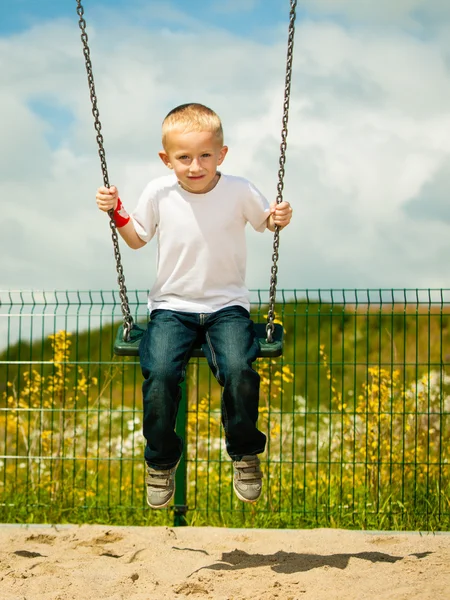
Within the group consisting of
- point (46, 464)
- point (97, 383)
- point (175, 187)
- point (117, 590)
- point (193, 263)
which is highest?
point (175, 187)

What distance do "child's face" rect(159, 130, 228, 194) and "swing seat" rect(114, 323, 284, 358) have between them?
33.4 inches

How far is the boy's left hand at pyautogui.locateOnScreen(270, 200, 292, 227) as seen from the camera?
4.14 metres

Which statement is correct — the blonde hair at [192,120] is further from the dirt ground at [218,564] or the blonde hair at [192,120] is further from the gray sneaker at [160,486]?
the dirt ground at [218,564]

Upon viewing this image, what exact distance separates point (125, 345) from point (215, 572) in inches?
62.6

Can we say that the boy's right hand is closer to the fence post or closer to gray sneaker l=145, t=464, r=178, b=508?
gray sneaker l=145, t=464, r=178, b=508

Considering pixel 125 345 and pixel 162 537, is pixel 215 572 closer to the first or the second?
pixel 162 537

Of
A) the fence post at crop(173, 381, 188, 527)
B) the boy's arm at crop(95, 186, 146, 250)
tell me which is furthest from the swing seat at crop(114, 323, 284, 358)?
the fence post at crop(173, 381, 188, 527)

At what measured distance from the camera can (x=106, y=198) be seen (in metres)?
4.09

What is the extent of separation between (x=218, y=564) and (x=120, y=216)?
2.33 m

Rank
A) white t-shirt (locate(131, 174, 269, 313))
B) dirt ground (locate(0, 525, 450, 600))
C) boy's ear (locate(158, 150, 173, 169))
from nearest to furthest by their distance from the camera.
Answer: boy's ear (locate(158, 150, 173, 169)) < white t-shirt (locate(131, 174, 269, 313)) < dirt ground (locate(0, 525, 450, 600))

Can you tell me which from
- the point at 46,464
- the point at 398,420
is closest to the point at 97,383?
the point at 46,464

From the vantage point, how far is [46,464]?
715 cm

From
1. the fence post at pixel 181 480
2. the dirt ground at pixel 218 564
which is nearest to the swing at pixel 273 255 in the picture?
the dirt ground at pixel 218 564

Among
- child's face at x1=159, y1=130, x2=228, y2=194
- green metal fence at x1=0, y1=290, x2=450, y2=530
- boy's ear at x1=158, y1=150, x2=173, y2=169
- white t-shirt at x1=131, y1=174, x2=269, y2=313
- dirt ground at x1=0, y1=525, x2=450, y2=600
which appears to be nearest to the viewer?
child's face at x1=159, y1=130, x2=228, y2=194
